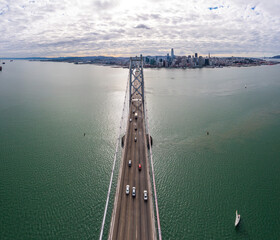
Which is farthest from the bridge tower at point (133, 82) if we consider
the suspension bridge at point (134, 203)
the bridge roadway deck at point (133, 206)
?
the bridge roadway deck at point (133, 206)

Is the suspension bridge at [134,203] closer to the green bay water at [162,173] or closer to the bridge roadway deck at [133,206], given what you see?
the bridge roadway deck at [133,206]

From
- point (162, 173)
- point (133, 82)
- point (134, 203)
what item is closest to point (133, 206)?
point (134, 203)

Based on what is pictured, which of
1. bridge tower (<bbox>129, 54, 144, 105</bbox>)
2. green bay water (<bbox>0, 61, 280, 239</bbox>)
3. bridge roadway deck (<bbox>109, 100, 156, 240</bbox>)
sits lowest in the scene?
green bay water (<bbox>0, 61, 280, 239</bbox>)

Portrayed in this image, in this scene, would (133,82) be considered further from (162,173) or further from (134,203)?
(134,203)

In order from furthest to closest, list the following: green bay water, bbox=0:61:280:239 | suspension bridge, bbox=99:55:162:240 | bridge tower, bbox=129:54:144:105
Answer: bridge tower, bbox=129:54:144:105, green bay water, bbox=0:61:280:239, suspension bridge, bbox=99:55:162:240

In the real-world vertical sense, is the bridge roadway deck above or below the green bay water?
above

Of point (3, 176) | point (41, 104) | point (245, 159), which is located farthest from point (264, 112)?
point (41, 104)

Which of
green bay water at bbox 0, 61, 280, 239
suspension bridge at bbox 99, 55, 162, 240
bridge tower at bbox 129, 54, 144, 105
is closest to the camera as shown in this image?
suspension bridge at bbox 99, 55, 162, 240

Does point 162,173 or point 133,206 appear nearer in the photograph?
point 133,206

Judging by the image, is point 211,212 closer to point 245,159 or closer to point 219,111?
point 245,159

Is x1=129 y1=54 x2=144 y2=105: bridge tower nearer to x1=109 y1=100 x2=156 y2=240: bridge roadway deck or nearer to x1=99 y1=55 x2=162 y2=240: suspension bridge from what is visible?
x1=99 y1=55 x2=162 y2=240: suspension bridge

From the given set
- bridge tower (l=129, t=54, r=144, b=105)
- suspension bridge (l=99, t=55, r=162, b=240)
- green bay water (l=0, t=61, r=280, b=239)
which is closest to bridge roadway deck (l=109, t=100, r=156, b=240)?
suspension bridge (l=99, t=55, r=162, b=240)
